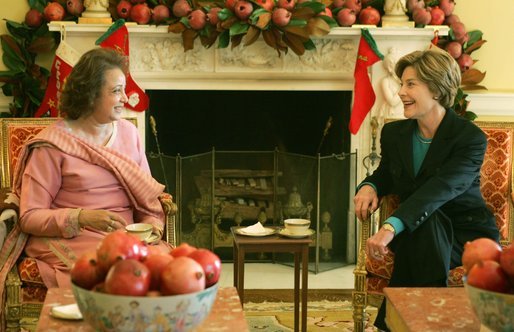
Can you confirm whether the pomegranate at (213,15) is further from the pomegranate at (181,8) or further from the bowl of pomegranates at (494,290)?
the bowl of pomegranates at (494,290)

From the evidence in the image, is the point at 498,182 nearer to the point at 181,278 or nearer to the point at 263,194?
the point at 263,194

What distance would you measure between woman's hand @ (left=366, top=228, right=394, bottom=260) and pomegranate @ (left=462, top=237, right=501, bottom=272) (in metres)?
0.88

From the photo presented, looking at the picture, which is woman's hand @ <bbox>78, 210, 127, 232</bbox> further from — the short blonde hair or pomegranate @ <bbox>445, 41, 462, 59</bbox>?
pomegranate @ <bbox>445, 41, 462, 59</bbox>

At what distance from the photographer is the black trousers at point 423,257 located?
8.29 feet

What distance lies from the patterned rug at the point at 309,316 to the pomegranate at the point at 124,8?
1.53 metres

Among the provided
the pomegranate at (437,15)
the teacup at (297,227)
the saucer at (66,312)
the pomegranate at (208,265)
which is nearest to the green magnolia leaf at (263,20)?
the pomegranate at (437,15)

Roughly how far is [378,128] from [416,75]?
1.30 meters

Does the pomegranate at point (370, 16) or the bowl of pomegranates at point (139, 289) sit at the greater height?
the pomegranate at point (370, 16)

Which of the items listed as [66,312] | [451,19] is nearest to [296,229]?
[66,312]

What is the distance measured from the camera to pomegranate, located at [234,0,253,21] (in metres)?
3.67

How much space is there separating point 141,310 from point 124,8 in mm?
2704

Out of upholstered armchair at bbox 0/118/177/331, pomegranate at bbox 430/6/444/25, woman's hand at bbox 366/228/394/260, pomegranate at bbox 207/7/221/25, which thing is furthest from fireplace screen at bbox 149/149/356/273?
woman's hand at bbox 366/228/394/260

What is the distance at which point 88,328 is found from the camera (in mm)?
1658

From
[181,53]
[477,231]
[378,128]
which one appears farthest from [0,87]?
[477,231]
